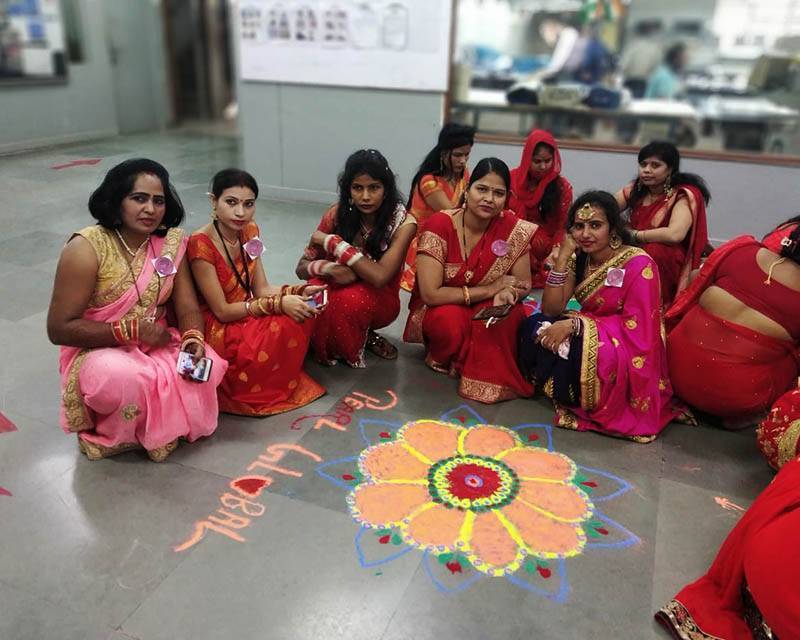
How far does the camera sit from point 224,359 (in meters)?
2.51

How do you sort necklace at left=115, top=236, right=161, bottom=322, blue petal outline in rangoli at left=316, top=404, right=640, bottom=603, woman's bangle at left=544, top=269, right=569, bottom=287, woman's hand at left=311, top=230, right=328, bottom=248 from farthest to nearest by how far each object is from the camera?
woman's hand at left=311, top=230, right=328, bottom=248 → woman's bangle at left=544, top=269, right=569, bottom=287 → necklace at left=115, top=236, right=161, bottom=322 → blue petal outline in rangoli at left=316, top=404, right=640, bottom=603

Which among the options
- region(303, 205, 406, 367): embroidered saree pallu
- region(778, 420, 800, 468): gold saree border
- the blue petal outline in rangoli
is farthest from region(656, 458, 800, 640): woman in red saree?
region(303, 205, 406, 367): embroidered saree pallu

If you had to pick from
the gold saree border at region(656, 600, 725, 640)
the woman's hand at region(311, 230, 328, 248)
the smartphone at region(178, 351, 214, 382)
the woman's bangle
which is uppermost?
the woman's hand at region(311, 230, 328, 248)

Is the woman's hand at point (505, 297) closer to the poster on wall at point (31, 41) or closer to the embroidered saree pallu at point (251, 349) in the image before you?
the embroidered saree pallu at point (251, 349)

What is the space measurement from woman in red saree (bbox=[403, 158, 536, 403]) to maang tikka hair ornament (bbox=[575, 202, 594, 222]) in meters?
0.31

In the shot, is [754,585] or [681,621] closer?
[754,585]

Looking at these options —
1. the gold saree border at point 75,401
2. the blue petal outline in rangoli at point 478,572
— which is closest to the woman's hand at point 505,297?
the blue petal outline in rangoli at point 478,572

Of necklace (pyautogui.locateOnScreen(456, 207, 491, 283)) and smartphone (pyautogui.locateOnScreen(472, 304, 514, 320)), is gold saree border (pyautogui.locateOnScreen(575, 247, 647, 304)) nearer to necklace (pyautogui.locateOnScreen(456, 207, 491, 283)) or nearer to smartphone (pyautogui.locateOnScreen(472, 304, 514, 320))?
smartphone (pyautogui.locateOnScreen(472, 304, 514, 320))

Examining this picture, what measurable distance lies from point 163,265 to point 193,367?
1.30 feet

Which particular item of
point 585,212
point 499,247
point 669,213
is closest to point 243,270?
point 499,247

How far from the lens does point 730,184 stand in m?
4.91

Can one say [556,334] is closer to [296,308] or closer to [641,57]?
[296,308]

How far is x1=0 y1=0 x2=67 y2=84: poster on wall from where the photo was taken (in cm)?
762

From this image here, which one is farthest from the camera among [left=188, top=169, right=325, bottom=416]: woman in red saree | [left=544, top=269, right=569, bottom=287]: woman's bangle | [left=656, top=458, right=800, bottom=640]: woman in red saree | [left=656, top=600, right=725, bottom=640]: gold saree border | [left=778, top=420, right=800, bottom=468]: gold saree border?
[left=544, top=269, right=569, bottom=287]: woman's bangle
